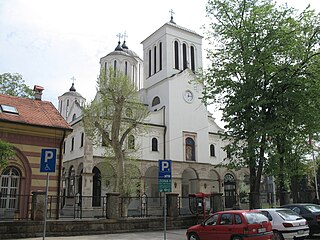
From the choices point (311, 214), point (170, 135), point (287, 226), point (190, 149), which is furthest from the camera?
point (190, 149)

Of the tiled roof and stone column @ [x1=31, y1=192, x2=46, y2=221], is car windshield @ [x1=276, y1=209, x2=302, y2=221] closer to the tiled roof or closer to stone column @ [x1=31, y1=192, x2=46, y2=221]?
stone column @ [x1=31, y1=192, x2=46, y2=221]

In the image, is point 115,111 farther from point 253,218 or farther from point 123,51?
point 123,51

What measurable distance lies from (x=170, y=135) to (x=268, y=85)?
1878 cm

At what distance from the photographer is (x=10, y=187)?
1698 cm

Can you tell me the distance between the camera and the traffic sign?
11.5m

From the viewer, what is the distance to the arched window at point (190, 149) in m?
37.8

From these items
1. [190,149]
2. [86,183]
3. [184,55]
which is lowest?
[86,183]

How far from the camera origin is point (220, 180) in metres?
40.1

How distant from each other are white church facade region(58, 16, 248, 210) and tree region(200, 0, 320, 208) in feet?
51.8

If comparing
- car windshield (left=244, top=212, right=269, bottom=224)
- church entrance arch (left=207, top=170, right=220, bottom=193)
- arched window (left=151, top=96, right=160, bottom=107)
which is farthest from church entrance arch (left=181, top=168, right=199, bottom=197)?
car windshield (left=244, top=212, right=269, bottom=224)

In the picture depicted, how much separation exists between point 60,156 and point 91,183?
14.2m

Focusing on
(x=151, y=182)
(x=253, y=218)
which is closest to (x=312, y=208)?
(x=253, y=218)

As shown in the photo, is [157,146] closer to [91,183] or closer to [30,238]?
[91,183]

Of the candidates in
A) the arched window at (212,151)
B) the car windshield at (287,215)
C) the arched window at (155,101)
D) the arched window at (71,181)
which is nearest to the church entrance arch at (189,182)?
the arched window at (212,151)
